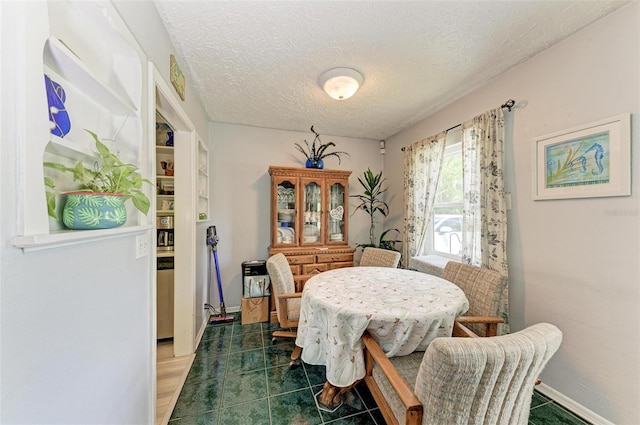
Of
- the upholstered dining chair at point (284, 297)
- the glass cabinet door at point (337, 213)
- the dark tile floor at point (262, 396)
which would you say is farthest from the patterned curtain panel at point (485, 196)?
the upholstered dining chair at point (284, 297)

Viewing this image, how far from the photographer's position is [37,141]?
0.58m

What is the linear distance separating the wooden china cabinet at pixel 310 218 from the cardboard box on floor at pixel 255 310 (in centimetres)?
54

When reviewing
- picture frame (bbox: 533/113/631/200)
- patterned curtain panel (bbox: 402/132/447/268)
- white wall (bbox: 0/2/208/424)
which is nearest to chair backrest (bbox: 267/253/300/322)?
white wall (bbox: 0/2/208/424)

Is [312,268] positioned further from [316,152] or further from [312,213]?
[316,152]

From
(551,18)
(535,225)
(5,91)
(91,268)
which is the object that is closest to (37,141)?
(5,91)

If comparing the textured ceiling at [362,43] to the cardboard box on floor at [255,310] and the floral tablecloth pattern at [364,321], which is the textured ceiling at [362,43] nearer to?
the floral tablecloth pattern at [364,321]

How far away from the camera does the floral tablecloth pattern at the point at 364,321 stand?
127 centimetres

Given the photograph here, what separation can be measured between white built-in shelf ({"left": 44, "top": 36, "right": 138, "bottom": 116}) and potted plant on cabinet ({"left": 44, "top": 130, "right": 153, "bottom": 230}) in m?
0.18

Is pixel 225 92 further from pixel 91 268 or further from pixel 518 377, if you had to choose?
pixel 518 377

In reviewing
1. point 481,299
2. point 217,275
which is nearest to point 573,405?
point 481,299

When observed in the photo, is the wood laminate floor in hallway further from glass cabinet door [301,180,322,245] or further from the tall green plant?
glass cabinet door [301,180,322,245]

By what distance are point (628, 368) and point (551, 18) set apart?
214 cm

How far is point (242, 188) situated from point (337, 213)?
54.2 inches

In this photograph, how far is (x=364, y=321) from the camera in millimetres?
1260
